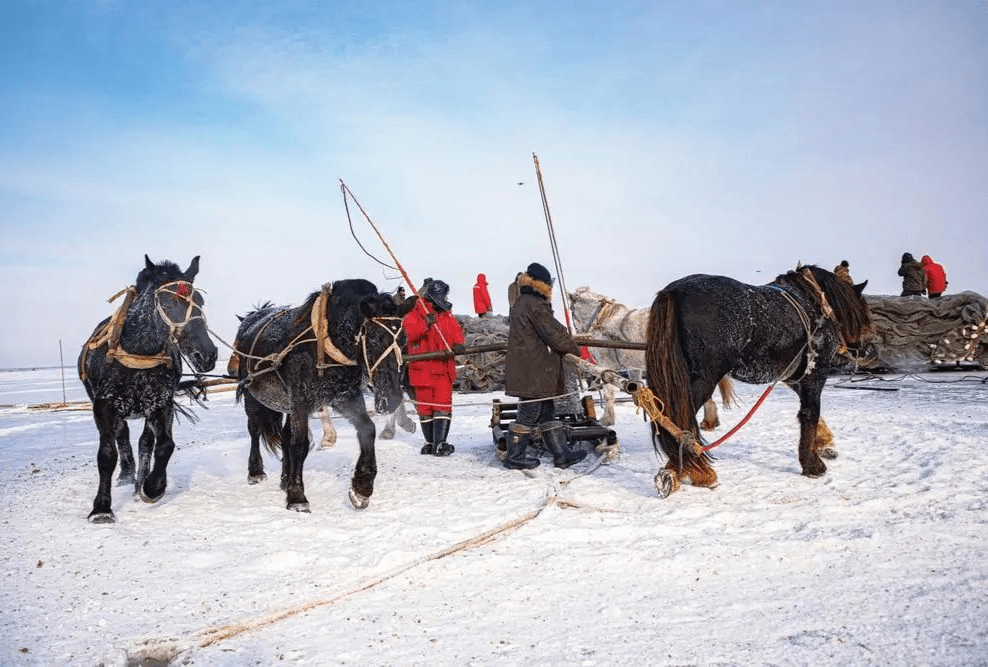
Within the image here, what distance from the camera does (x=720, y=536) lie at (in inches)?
160

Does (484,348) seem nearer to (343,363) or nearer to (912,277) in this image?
(343,363)

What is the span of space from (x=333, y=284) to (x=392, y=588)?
2.74 meters

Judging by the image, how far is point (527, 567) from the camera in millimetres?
3723

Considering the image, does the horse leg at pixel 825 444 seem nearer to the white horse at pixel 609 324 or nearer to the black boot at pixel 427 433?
the white horse at pixel 609 324

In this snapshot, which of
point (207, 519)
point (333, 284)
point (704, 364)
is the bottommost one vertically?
point (207, 519)

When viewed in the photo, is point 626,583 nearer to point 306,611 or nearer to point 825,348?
point 306,611

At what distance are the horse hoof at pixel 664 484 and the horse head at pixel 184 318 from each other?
3622 mm

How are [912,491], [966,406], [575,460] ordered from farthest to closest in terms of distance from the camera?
[966,406] → [575,460] → [912,491]

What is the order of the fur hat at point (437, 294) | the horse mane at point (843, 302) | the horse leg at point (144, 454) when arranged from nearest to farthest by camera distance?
1. the horse leg at point (144, 454)
2. the horse mane at point (843, 302)
3. the fur hat at point (437, 294)

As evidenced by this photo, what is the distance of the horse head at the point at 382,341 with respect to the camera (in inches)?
206

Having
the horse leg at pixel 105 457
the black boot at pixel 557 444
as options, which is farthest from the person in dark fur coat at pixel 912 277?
the horse leg at pixel 105 457

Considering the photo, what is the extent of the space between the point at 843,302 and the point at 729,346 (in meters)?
1.50

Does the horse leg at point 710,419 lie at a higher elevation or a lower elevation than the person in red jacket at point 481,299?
lower

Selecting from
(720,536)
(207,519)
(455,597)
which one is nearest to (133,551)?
(207,519)
